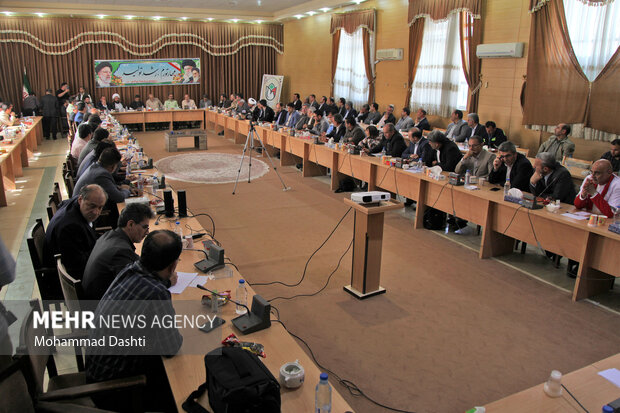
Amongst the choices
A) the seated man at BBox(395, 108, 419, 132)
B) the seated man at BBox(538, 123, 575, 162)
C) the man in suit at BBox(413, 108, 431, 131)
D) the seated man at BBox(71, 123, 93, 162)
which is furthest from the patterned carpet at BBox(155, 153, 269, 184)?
the seated man at BBox(538, 123, 575, 162)

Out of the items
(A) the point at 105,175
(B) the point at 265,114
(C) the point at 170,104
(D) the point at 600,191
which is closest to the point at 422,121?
(B) the point at 265,114

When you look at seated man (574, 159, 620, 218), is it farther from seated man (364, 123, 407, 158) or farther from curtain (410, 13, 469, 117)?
curtain (410, 13, 469, 117)

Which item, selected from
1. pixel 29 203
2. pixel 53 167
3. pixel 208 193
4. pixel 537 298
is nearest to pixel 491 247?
pixel 537 298

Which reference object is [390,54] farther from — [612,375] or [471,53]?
[612,375]

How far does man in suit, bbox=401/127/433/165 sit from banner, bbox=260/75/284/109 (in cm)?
945

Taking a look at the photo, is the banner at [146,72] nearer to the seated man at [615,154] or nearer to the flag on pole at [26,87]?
the flag on pole at [26,87]

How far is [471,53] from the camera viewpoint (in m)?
8.04

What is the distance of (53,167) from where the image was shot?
28.5 feet

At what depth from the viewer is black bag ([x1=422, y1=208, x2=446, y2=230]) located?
5.48 m

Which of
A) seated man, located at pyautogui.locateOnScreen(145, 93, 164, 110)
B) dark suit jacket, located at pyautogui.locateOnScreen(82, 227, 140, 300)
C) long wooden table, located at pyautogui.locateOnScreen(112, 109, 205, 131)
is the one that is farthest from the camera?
seated man, located at pyautogui.locateOnScreen(145, 93, 164, 110)

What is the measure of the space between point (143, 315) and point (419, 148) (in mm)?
5114

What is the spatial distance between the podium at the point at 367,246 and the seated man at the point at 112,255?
1648mm

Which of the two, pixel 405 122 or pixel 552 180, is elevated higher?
pixel 405 122

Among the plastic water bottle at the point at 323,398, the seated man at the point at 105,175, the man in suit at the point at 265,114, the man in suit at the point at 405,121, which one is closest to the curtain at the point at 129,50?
the man in suit at the point at 265,114
